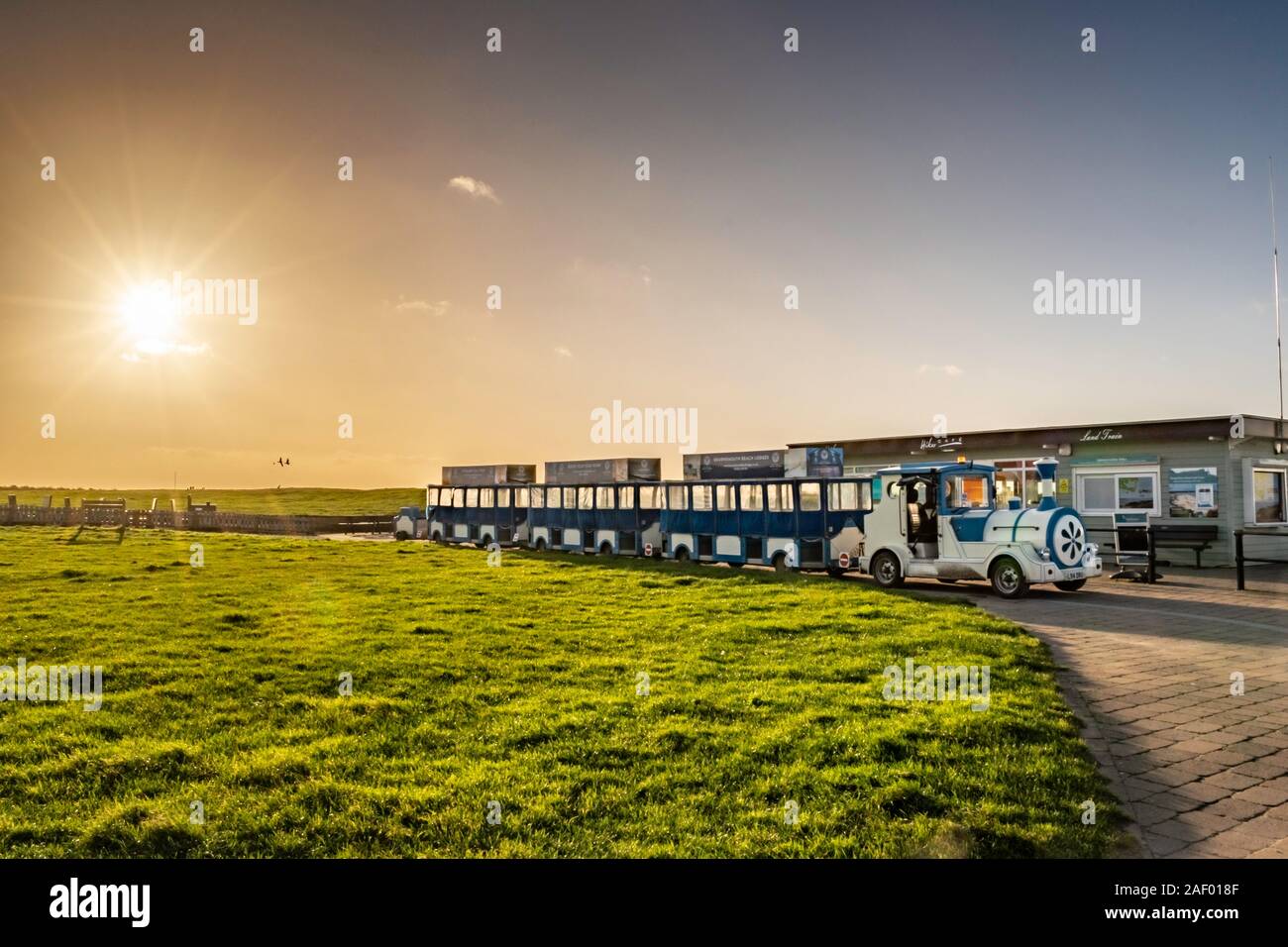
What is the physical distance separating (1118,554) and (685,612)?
1361cm

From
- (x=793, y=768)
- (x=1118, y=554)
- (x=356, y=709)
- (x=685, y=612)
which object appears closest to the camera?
(x=793, y=768)

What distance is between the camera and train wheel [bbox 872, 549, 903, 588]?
2003cm

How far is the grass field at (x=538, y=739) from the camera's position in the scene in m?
5.22

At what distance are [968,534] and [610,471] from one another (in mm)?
15145

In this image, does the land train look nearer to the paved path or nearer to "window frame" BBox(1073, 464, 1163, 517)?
the paved path

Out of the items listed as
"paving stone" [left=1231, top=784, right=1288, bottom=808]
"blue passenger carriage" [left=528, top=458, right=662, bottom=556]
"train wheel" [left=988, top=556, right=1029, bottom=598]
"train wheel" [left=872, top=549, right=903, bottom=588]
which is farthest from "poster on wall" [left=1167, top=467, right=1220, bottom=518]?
"paving stone" [left=1231, top=784, right=1288, bottom=808]

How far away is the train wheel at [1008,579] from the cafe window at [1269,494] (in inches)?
499

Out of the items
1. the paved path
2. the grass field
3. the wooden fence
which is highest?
the wooden fence

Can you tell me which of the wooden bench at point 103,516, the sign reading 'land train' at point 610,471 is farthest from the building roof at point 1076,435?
the wooden bench at point 103,516

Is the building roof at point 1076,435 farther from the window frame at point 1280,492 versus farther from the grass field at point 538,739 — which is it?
the grass field at point 538,739

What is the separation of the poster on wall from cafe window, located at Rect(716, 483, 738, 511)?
44.2 feet
